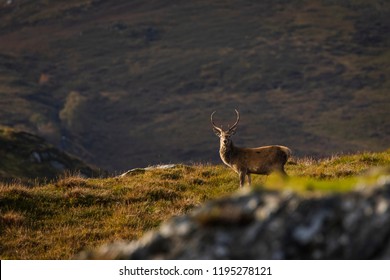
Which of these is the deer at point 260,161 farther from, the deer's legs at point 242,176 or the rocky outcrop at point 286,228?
the rocky outcrop at point 286,228

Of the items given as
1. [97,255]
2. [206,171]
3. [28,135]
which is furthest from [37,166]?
[97,255]

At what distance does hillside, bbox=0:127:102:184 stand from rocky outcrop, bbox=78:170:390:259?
105m

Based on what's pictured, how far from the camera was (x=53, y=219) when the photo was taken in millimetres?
19062

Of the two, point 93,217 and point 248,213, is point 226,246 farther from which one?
point 93,217

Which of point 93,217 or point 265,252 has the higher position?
point 265,252

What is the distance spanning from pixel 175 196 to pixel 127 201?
1404 mm

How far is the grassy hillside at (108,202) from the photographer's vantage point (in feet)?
56.6

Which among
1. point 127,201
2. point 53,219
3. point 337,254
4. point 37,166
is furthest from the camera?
point 37,166

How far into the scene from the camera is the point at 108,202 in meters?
20.7

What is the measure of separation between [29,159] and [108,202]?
10851cm

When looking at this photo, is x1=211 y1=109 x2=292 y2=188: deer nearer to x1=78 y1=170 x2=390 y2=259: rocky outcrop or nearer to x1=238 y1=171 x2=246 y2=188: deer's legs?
x1=238 y1=171 x2=246 y2=188: deer's legs

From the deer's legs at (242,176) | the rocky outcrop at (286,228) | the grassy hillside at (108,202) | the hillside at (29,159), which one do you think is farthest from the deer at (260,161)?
the hillside at (29,159)

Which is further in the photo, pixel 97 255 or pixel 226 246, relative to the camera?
pixel 97 255

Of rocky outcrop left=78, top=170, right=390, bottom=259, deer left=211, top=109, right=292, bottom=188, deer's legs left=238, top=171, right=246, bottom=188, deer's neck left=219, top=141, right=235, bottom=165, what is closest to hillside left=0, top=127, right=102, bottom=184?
deer's neck left=219, top=141, right=235, bottom=165
